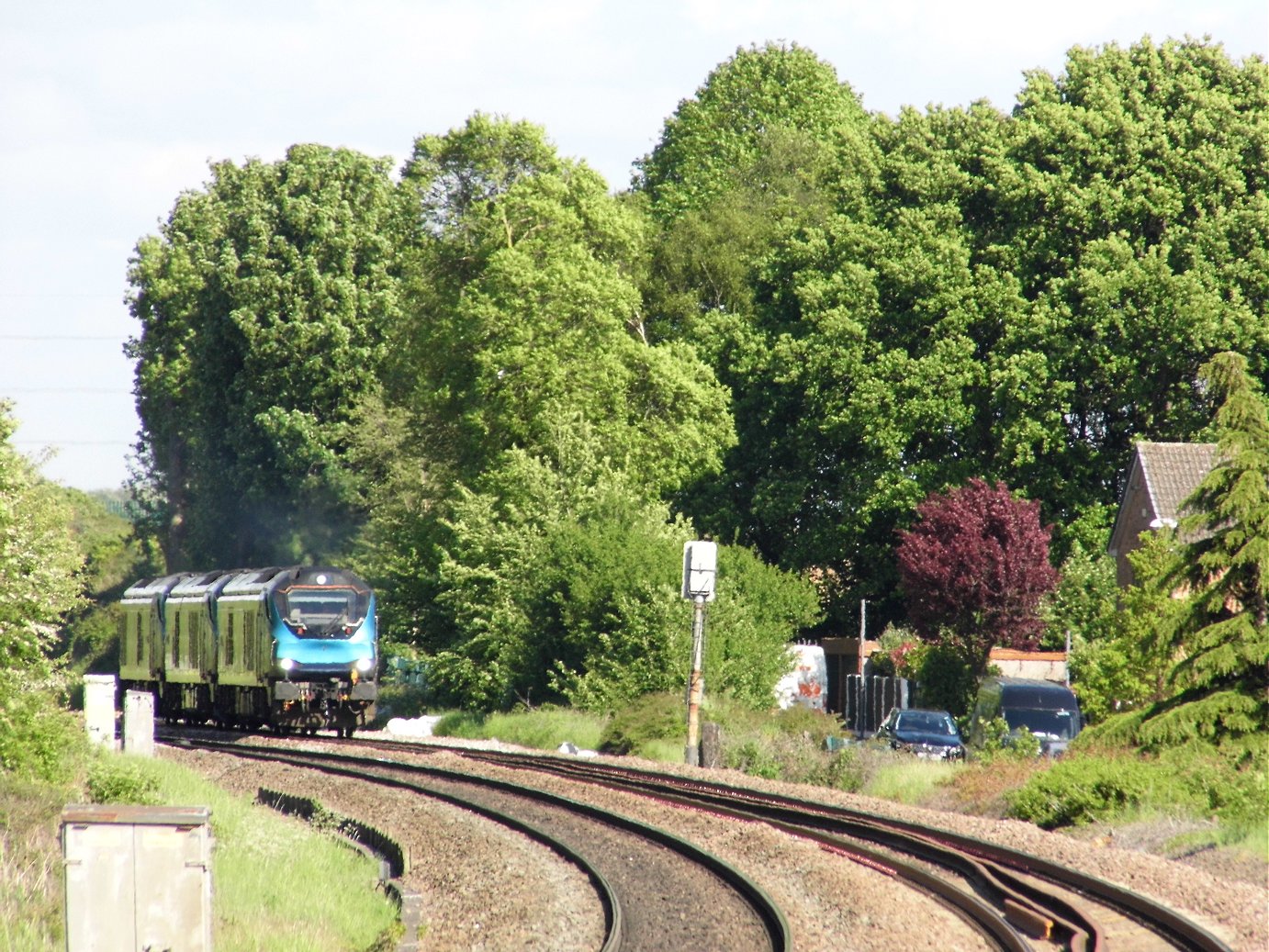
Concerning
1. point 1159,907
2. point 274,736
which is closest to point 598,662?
point 274,736

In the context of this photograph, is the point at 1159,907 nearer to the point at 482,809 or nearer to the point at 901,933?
the point at 901,933

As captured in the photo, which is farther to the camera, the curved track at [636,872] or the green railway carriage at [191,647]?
the green railway carriage at [191,647]

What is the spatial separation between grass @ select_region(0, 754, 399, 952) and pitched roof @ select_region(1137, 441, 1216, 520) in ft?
83.8

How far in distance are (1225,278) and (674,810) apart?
97.1 ft

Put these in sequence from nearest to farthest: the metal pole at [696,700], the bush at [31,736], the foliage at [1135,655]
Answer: the bush at [31,736], the foliage at [1135,655], the metal pole at [696,700]

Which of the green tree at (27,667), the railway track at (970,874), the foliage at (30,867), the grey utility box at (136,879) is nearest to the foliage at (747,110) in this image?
the railway track at (970,874)

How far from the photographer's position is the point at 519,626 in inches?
1515

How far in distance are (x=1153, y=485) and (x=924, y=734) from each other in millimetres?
11880

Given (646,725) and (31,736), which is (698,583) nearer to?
(646,725)

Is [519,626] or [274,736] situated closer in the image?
[274,736]

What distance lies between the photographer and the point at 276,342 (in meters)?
64.9

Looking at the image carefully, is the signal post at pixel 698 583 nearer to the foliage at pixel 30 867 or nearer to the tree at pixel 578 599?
the tree at pixel 578 599

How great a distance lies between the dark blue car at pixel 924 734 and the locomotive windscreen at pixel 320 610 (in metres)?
11.0

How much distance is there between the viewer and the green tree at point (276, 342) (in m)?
64.8
